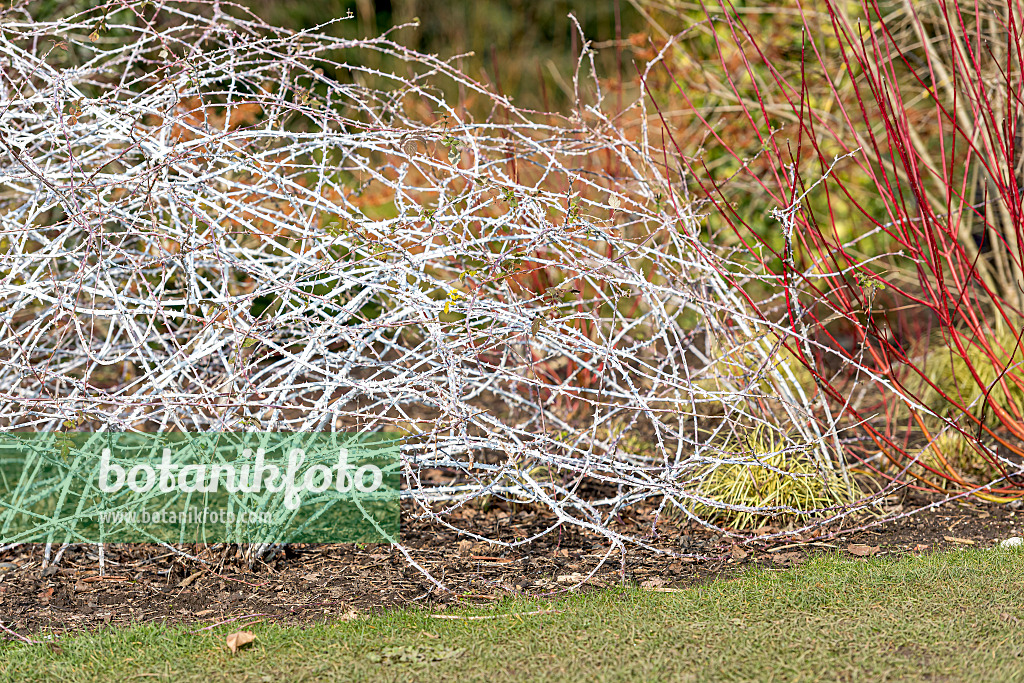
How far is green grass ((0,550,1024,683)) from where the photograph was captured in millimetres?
2895

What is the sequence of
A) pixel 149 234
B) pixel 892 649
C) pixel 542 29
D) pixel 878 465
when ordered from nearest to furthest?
pixel 892 649 < pixel 149 234 < pixel 878 465 < pixel 542 29

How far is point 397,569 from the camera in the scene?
3805mm

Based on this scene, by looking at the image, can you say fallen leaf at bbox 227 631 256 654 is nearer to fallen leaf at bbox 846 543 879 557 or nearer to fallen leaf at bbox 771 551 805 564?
fallen leaf at bbox 771 551 805 564

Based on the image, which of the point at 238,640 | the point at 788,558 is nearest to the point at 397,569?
the point at 238,640

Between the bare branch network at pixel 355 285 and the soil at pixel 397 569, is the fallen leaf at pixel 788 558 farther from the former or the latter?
the bare branch network at pixel 355 285

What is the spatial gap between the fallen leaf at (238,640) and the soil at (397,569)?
21cm

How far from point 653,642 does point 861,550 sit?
1.22m

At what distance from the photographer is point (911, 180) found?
366 centimetres

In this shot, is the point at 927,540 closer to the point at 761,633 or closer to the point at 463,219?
the point at 761,633

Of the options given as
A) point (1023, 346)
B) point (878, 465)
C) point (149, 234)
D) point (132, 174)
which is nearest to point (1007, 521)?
point (878, 465)

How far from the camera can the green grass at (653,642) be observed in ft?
9.50

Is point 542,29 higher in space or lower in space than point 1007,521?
higher

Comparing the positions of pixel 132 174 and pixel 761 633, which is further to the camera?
pixel 132 174

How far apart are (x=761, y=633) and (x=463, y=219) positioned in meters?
1.70
